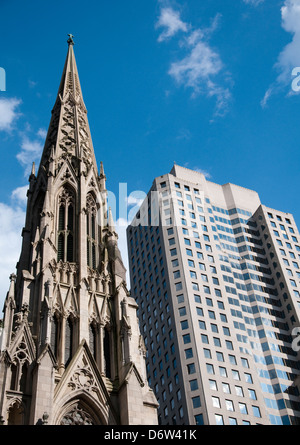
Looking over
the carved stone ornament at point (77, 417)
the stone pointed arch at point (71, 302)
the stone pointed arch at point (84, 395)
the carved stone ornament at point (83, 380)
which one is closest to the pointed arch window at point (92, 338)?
the stone pointed arch at point (71, 302)

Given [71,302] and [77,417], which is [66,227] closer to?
[71,302]

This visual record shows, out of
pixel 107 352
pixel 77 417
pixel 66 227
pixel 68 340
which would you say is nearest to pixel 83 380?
pixel 77 417

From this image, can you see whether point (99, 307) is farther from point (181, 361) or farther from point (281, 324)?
point (281, 324)

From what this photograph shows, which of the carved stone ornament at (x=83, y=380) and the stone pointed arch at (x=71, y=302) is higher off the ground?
the stone pointed arch at (x=71, y=302)

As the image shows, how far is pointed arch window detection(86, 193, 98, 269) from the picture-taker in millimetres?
39219

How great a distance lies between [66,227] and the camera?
4044 cm

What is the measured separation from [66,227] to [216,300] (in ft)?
136

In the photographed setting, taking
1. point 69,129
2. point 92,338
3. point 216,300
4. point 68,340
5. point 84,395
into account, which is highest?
point 216,300

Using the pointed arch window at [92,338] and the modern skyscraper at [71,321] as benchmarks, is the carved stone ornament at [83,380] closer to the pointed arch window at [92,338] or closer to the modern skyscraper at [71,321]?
the modern skyscraper at [71,321]

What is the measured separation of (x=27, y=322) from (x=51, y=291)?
2902 millimetres

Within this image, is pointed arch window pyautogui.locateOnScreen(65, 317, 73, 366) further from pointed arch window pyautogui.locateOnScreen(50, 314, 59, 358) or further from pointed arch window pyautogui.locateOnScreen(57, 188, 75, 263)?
pointed arch window pyautogui.locateOnScreen(57, 188, 75, 263)

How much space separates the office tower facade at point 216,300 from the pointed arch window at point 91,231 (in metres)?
30.6

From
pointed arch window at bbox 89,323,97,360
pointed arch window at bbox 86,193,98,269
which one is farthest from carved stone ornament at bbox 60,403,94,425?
pointed arch window at bbox 86,193,98,269

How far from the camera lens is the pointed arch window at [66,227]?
126ft
